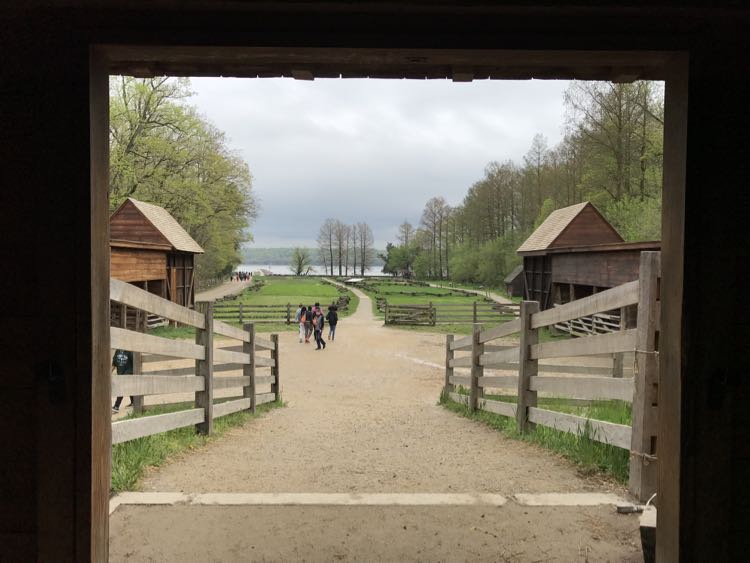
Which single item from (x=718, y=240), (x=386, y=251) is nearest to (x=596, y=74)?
(x=718, y=240)

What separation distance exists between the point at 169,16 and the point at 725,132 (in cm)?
234

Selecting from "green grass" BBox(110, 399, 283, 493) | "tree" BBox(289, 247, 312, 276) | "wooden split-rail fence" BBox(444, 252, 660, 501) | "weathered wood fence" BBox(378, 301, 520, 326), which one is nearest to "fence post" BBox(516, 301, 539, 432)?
"wooden split-rail fence" BBox(444, 252, 660, 501)

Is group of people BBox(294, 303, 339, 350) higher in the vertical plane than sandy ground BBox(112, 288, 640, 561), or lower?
lower

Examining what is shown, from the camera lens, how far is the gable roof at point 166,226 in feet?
80.4

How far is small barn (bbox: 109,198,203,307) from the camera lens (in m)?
21.1

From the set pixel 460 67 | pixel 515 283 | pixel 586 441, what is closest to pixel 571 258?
pixel 586 441

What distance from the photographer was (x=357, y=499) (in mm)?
3762

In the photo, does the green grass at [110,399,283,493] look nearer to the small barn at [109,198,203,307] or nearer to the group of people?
the group of people

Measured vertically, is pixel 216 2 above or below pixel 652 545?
above

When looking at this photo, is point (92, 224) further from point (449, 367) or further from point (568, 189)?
point (568, 189)

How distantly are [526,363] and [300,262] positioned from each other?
9658cm

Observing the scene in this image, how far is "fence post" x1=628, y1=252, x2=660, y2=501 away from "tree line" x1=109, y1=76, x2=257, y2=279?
2693 centimetres

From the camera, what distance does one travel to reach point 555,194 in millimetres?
46375
